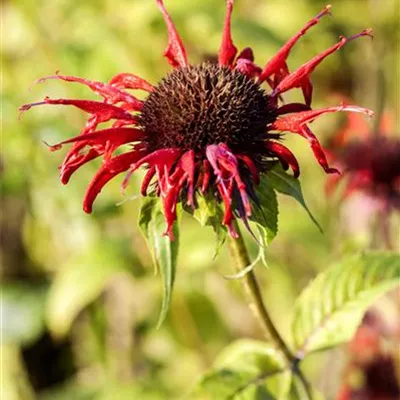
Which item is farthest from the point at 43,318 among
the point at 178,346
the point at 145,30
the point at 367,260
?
the point at 367,260

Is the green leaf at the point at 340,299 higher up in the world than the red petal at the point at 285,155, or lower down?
lower down

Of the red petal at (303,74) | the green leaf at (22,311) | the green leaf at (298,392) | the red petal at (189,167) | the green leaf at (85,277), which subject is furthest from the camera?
the green leaf at (22,311)

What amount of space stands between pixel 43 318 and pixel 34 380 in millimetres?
647

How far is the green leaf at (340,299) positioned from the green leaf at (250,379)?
37 millimetres

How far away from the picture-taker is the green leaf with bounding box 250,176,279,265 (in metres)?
0.75

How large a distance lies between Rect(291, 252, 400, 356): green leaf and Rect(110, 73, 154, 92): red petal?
30 cm

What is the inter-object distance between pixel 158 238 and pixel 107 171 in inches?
3.2

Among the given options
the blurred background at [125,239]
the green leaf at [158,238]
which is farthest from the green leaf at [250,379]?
the blurred background at [125,239]

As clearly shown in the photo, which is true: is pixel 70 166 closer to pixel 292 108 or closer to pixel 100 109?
pixel 100 109

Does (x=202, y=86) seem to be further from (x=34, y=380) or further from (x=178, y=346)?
(x=34, y=380)

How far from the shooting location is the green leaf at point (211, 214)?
751mm

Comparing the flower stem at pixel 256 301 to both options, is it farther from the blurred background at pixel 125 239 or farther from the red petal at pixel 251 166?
the blurred background at pixel 125 239

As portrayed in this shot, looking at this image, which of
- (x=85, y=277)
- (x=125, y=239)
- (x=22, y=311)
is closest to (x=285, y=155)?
(x=85, y=277)

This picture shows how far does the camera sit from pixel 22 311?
1704mm
